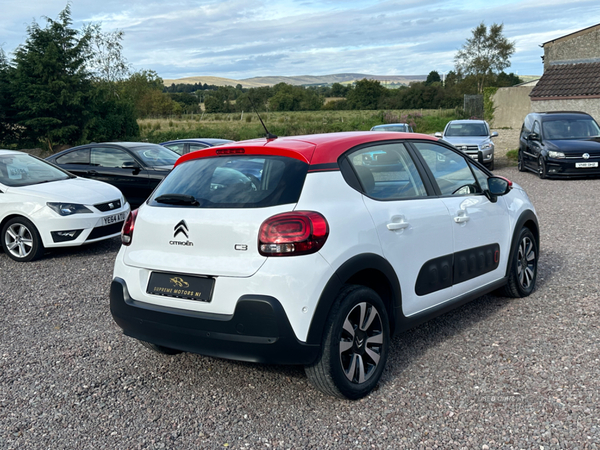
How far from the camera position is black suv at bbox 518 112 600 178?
15391mm

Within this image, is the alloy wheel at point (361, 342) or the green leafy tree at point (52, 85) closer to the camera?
the alloy wheel at point (361, 342)

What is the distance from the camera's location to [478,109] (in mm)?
48031

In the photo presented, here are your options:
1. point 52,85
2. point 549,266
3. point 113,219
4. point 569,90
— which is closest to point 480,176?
point 549,266

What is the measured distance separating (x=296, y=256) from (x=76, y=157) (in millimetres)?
9730

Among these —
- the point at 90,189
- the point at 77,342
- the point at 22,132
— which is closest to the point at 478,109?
the point at 22,132

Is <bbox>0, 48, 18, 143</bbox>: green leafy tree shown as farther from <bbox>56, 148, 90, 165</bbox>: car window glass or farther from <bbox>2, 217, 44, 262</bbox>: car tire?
<bbox>2, 217, 44, 262</bbox>: car tire

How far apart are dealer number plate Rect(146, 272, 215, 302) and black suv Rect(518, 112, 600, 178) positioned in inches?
561

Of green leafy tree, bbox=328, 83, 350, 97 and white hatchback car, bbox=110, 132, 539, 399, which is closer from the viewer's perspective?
white hatchback car, bbox=110, 132, 539, 399

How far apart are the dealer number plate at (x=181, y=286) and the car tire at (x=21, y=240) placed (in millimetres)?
5152

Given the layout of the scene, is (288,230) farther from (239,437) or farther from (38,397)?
(38,397)

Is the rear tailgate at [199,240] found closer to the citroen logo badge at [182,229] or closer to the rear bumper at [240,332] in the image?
the citroen logo badge at [182,229]

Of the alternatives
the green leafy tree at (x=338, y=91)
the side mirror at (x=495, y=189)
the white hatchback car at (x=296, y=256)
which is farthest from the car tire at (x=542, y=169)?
the green leafy tree at (x=338, y=91)

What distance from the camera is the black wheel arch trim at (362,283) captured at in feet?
10.9

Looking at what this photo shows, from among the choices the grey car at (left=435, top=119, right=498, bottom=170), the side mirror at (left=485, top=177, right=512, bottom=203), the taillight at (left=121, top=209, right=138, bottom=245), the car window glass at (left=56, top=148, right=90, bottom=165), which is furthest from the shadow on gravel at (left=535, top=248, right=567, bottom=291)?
the grey car at (left=435, top=119, right=498, bottom=170)
